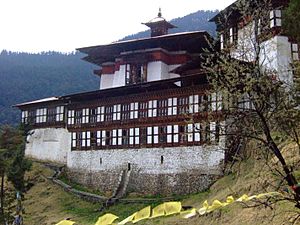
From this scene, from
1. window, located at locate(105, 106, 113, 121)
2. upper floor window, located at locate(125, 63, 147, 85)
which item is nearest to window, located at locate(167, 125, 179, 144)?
window, located at locate(105, 106, 113, 121)

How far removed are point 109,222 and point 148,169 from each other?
23.3 metres

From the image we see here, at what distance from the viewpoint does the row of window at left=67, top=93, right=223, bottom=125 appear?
2562 cm

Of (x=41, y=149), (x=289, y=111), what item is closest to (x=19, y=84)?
(x=41, y=149)

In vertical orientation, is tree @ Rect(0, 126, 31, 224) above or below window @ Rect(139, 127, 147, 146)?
below

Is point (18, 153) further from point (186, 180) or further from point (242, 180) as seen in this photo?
point (242, 180)

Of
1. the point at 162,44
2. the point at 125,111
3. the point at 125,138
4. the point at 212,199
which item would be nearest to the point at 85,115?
the point at 125,111

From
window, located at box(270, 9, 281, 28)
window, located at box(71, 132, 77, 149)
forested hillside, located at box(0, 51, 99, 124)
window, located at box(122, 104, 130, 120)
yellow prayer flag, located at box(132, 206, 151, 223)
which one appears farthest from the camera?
forested hillside, located at box(0, 51, 99, 124)

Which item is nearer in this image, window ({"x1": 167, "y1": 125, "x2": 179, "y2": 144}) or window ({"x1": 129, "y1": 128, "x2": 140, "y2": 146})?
window ({"x1": 167, "y1": 125, "x2": 179, "y2": 144})

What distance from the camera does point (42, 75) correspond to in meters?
77.1

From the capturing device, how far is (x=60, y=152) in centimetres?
3416

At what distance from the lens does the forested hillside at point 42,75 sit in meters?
70.5

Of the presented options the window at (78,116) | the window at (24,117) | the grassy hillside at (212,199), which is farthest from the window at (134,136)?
the window at (24,117)

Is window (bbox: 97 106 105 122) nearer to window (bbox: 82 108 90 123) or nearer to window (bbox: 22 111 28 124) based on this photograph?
window (bbox: 82 108 90 123)

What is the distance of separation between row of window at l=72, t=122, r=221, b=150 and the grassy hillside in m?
3.00
